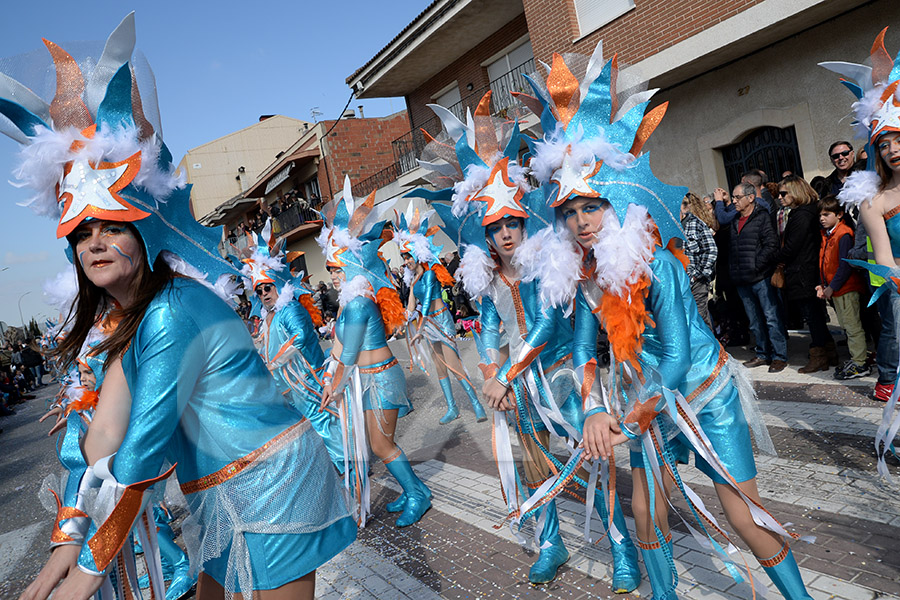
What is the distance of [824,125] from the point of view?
8.97m

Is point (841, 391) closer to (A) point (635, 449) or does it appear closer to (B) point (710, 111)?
(A) point (635, 449)

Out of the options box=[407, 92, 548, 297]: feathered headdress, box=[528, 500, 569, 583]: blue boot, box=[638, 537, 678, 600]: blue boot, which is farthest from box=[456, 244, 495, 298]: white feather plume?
box=[638, 537, 678, 600]: blue boot

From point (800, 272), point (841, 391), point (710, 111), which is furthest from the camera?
point (710, 111)

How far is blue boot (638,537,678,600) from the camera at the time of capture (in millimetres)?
2621

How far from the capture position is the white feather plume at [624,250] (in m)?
2.42

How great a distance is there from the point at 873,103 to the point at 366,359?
11.8ft

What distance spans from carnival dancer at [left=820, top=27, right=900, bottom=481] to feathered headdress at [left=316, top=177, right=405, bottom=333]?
326 cm

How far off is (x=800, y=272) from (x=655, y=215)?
470 centimetres

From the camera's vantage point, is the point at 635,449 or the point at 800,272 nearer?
the point at 635,449

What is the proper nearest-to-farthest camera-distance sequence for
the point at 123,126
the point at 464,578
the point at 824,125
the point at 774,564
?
the point at 123,126
the point at 774,564
the point at 464,578
the point at 824,125

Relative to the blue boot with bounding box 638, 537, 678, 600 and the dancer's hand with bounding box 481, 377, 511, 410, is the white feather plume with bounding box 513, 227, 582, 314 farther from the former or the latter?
the blue boot with bounding box 638, 537, 678, 600

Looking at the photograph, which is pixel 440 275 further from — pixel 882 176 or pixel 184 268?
pixel 184 268

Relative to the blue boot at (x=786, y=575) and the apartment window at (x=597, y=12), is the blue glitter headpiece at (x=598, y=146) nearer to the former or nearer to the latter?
the blue boot at (x=786, y=575)

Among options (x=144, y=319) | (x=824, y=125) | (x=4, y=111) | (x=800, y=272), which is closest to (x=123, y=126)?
(x=4, y=111)
